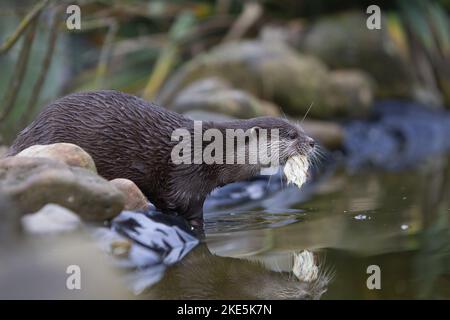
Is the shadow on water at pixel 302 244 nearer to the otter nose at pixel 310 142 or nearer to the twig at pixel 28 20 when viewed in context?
the otter nose at pixel 310 142

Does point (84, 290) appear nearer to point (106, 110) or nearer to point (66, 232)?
point (66, 232)

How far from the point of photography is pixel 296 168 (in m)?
3.93

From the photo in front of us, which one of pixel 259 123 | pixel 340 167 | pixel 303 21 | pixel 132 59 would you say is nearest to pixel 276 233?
pixel 259 123

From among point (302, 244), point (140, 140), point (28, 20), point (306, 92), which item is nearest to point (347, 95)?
point (306, 92)

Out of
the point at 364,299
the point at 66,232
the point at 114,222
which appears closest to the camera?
the point at 364,299

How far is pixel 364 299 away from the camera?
238 cm

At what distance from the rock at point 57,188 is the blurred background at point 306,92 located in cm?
36

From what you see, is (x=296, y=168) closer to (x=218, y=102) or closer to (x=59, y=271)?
(x=59, y=271)

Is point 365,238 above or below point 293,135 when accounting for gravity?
below

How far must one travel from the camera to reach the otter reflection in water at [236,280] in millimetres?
2496

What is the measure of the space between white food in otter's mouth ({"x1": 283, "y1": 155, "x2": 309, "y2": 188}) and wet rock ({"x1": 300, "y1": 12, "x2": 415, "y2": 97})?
5.31 metres

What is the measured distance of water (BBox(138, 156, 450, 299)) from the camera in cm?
255

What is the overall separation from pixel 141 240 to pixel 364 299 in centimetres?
102

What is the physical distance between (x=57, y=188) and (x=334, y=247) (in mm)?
1205
